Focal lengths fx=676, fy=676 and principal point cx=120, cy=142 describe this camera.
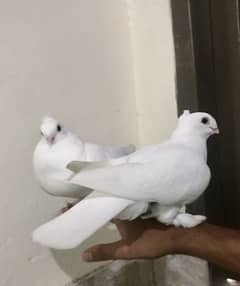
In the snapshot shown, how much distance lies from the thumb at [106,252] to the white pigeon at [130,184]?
0.08 metres

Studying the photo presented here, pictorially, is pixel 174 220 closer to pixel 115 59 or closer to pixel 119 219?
pixel 119 219

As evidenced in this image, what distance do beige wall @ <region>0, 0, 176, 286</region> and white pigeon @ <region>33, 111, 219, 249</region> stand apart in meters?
0.20

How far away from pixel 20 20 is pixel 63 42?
3.4 inches

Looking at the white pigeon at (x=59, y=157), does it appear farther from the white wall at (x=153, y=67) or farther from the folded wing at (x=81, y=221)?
the white wall at (x=153, y=67)

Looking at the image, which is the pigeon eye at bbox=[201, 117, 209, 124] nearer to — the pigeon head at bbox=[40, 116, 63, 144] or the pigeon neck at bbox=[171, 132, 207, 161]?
the pigeon neck at bbox=[171, 132, 207, 161]

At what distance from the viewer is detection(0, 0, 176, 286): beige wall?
3.03ft

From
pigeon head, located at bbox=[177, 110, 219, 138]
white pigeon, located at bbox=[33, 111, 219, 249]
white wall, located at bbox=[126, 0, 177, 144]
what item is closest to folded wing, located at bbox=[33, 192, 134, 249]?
white pigeon, located at bbox=[33, 111, 219, 249]

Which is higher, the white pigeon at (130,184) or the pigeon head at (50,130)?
the pigeon head at (50,130)

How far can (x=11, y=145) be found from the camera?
0.92 metres

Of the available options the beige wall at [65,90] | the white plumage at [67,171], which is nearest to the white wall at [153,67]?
the beige wall at [65,90]

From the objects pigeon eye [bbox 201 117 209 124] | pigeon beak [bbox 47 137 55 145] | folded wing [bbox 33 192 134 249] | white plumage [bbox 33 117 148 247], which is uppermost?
pigeon eye [bbox 201 117 209 124]

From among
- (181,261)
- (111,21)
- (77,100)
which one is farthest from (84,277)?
(111,21)

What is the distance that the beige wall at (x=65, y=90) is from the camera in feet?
3.03

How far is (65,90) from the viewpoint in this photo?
0.99 m
